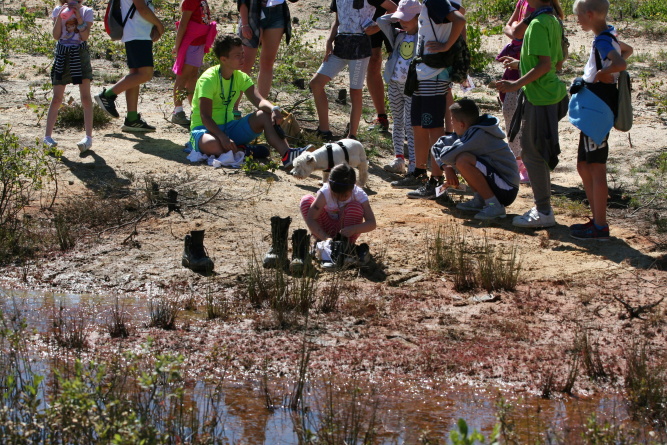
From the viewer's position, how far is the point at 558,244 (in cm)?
744

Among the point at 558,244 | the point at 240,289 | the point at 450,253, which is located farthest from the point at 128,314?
the point at 558,244

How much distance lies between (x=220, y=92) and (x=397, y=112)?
1.82 metres

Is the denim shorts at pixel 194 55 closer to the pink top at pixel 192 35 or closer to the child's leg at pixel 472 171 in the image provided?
the pink top at pixel 192 35

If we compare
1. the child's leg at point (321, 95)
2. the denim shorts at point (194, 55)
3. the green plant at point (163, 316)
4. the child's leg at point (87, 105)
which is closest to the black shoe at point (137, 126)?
the denim shorts at point (194, 55)

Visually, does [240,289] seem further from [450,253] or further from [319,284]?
[450,253]

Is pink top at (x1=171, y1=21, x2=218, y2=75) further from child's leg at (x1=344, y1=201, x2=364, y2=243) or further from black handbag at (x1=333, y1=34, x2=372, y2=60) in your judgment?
child's leg at (x1=344, y1=201, x2=364, y2=243)

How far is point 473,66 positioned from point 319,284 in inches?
289

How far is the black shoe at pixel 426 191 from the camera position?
8.66 meters

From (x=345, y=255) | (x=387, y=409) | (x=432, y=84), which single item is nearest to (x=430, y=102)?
(x=432, y=84)

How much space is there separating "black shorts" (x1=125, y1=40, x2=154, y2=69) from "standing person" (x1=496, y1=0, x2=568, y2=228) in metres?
4.10

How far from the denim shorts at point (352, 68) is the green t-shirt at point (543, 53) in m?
2.58

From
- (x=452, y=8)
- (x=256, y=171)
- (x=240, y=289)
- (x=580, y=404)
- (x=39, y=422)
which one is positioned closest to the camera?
(x=39, y=422)

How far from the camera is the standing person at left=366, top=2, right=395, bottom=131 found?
10078 mm

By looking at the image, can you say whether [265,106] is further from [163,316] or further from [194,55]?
[163,316]
